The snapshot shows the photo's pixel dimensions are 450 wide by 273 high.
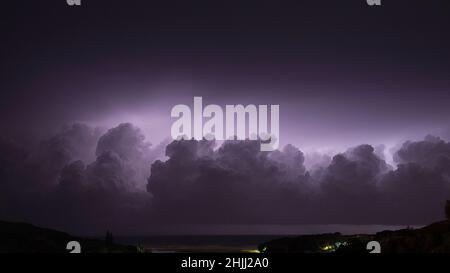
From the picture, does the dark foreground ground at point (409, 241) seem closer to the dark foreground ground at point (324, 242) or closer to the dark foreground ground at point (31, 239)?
the dark foreground ground at point (324, 242)

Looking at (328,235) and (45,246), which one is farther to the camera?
(328,235)

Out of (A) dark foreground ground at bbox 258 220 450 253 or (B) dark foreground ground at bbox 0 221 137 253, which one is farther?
(B) dark foreground ground at bbox 0 221 137 253

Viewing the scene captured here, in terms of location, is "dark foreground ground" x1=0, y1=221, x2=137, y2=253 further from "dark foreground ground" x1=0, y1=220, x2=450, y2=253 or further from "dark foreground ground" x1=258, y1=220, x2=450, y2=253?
"dark foreground ground" x1=258, y1=220, x2=450, y2=253

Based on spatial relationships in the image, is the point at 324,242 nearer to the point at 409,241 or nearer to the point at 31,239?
the point at 409,241

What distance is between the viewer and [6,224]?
194ft

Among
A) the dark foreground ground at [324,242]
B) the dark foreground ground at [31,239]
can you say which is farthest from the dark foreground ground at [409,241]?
the dark foreground ground at [31,239]

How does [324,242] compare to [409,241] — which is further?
[324,242]

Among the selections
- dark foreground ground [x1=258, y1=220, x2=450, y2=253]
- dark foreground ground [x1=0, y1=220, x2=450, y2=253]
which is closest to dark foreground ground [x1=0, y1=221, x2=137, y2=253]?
dark foreground ground [x1=0, y1=220, x2=450, y2=253]

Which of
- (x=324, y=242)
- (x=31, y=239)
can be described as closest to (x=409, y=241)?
(x=324, y=242)

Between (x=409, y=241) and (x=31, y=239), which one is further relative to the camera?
(x=31, y=239)
